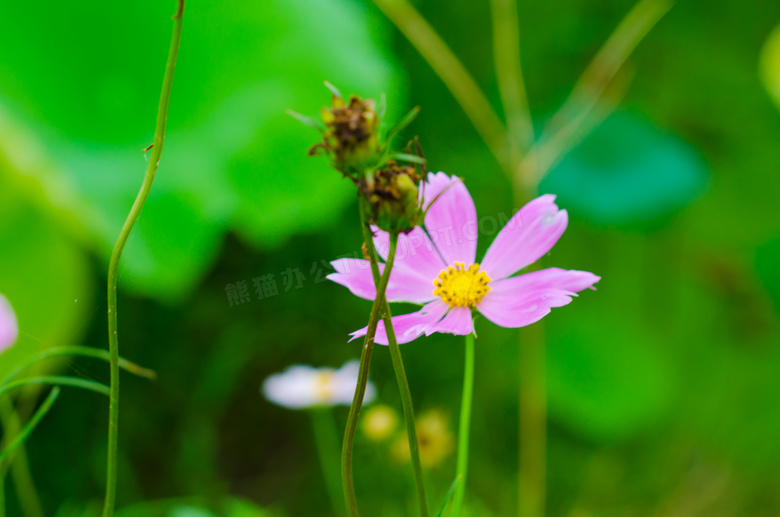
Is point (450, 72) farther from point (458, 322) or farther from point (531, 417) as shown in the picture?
point (458, 322)

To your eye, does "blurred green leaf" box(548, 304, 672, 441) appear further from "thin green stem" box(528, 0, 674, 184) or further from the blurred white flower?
the blurred white flower

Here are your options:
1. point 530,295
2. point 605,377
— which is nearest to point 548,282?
point 530,295

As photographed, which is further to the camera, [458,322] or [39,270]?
[39,270]

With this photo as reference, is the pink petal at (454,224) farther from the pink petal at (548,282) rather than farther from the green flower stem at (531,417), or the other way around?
the green flower stem at (531,417)

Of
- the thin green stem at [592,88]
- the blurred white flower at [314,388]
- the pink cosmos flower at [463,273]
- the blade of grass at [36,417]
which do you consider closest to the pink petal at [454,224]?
the pink cosmos flower at [463,273]

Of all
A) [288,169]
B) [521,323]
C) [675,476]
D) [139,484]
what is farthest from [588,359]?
[521,323]

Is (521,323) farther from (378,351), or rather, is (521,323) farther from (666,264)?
(666,264)

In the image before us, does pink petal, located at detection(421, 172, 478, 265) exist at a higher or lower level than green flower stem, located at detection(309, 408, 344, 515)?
lower

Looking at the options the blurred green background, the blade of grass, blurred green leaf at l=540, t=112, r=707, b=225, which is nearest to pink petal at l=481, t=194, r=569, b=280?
the blade of grass
